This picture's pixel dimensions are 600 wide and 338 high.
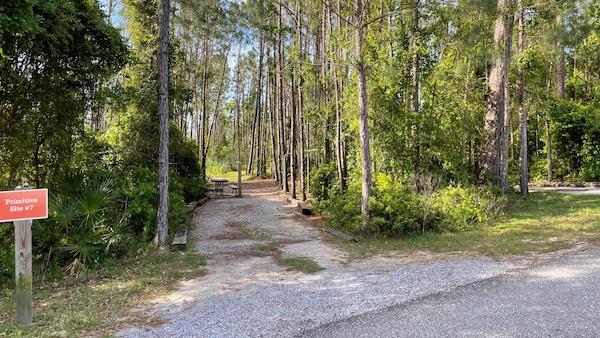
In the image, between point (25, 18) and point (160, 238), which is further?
point (160, 238)

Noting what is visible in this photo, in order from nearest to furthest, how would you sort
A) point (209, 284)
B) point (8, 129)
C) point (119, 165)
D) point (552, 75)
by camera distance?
point (209, 284), point (8, 129), point (119, 165), point (552, 75)

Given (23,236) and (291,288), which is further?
(291,288)

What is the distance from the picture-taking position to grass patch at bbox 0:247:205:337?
4270mm

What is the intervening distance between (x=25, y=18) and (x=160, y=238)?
4.24 m

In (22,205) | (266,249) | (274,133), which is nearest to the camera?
(22,205)

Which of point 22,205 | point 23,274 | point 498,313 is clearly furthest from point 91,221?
point 498,313

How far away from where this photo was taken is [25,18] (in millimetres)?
5406

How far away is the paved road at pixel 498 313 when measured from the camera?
394 centimetres

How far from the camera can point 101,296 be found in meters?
5.43

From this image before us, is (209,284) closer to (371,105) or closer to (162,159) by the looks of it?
(162,159)

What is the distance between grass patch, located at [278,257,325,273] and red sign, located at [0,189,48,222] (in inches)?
136

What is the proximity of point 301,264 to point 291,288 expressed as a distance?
4.56ft

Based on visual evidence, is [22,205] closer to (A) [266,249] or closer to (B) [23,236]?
(B) [23,236]

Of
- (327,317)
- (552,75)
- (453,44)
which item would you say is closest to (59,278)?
(327,317)
